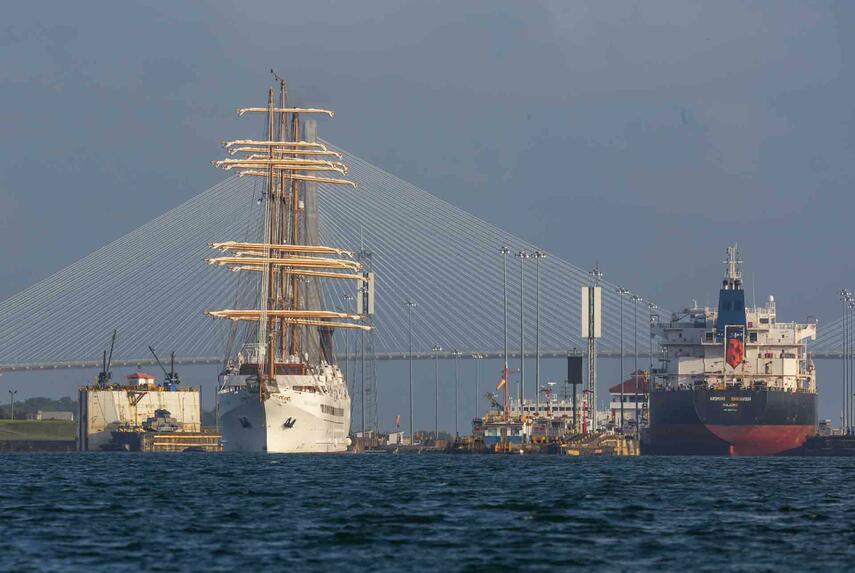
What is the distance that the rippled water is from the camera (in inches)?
1786

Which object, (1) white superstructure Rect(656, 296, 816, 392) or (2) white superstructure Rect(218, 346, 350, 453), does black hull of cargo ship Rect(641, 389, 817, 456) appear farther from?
(2) white superstructure Rect(218, 346, 350, 453)

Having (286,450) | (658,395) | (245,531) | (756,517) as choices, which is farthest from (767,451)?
(245,531)

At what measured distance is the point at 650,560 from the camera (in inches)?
1783

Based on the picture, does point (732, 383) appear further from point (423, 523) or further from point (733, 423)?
point (423, 523)

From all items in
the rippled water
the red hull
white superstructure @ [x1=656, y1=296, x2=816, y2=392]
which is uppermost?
white superstructure @ [x1=656, y1=296, x2=816, y2=392]

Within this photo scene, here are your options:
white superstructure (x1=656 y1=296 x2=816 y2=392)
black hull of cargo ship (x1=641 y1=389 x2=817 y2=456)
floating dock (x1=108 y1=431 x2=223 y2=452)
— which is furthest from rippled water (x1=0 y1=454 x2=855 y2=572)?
floating dock (x1=108 y1=431 x2=223 y2=452)

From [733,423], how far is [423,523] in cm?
10407

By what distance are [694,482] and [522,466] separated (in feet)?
89.6

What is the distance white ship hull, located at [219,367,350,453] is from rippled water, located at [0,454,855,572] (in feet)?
154

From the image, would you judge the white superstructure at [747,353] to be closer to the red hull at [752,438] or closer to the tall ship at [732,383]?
the tall ship at [732,383]

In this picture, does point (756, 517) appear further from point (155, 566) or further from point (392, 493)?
point (155, 566)

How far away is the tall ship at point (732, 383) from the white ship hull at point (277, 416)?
32.8 m

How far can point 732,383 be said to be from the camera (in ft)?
534

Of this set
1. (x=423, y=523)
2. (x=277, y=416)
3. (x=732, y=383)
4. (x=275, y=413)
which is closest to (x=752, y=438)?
(x=732, y=383)
